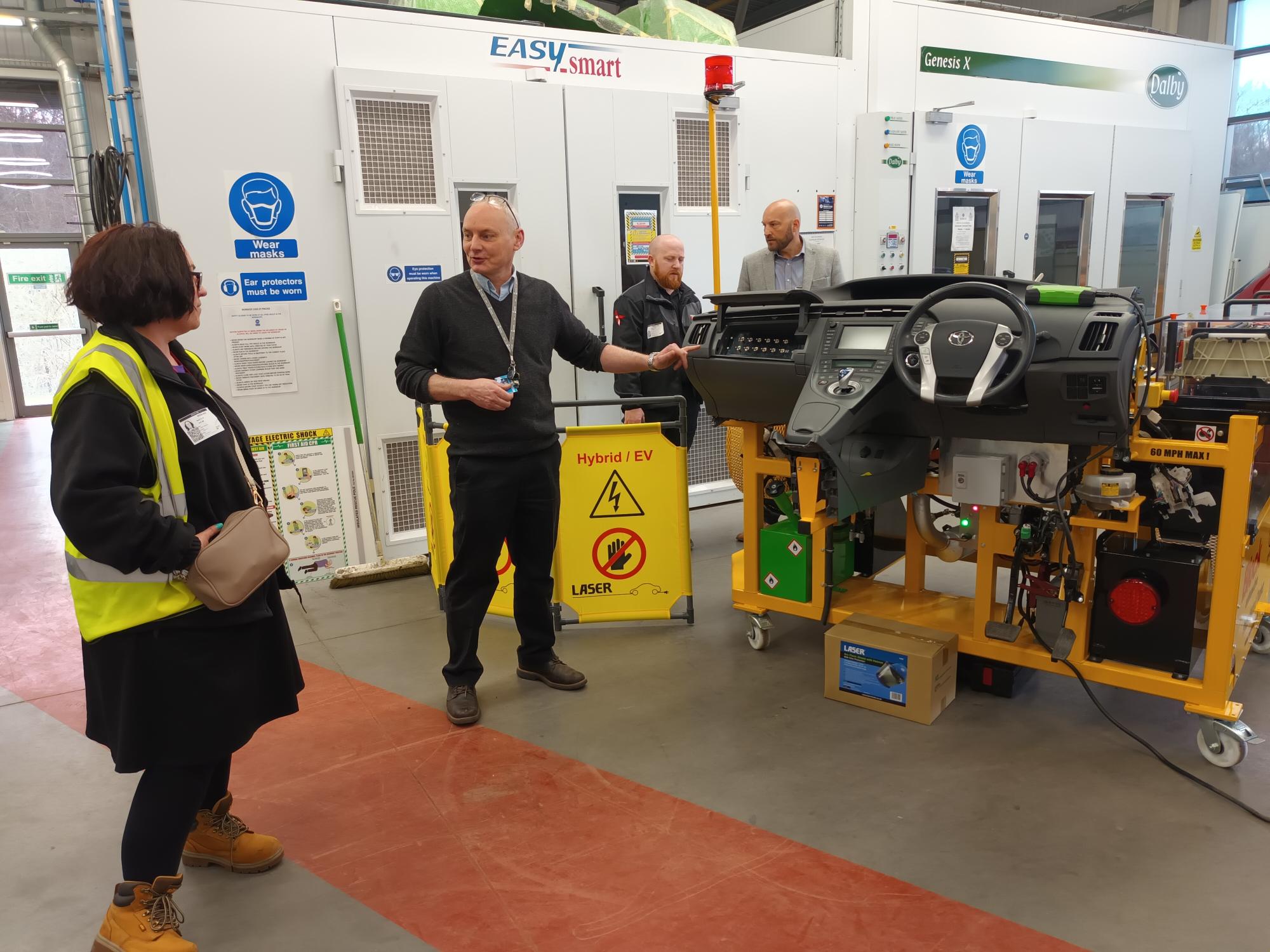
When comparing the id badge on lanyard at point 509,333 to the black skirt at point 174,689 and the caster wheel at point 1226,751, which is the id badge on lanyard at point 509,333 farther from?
the caster wheel at point 1226,751

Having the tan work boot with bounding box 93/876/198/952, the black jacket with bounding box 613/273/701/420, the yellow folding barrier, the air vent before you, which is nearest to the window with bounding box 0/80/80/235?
the black jacket with bounding box 613/273/701/420

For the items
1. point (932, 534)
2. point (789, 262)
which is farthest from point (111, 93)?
point (932, 534)

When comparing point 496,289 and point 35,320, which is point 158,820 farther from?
point 35,320

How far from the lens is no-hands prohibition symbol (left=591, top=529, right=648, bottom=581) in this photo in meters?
3.75

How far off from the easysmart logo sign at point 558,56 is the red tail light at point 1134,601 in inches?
151

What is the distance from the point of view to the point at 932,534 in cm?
326

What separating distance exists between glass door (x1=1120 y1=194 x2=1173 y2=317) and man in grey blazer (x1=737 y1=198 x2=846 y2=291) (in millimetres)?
3844

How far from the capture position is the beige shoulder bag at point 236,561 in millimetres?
1699

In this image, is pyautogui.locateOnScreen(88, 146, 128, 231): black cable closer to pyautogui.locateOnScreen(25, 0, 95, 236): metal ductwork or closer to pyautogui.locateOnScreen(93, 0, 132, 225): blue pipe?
pyautogui.locateOnScreen(93, 0, 132, 225): blue pipe

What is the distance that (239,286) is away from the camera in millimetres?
4148

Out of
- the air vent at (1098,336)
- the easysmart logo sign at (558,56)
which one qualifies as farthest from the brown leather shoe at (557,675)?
the easysmart logo sign at (558,56)

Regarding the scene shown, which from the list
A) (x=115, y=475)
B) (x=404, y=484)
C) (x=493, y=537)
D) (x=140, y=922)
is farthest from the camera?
(x=404, y=484)

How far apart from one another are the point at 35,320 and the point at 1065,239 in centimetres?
1190

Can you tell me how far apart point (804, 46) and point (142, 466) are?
224 inches
